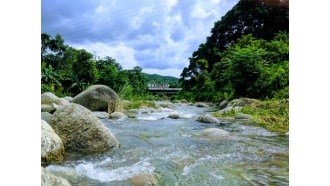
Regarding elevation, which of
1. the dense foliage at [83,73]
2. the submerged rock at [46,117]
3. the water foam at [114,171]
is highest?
the dense foliage at [83,73]

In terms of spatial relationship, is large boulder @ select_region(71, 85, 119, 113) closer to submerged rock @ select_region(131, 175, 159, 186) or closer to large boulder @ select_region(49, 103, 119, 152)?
large boulder @ select_region(49, 103, 119, 152)

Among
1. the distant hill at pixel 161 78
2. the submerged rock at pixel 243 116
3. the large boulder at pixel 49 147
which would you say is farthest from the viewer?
the submerged rock at pixel 243 116

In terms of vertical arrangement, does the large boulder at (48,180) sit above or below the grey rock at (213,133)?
above

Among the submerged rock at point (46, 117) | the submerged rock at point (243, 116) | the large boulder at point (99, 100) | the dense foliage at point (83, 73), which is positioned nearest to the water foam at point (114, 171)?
the submerged rock at point (46, 117)

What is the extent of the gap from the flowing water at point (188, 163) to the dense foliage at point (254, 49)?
0.98 meters

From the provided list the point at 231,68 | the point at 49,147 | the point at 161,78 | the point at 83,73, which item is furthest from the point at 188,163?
the point at 83,73

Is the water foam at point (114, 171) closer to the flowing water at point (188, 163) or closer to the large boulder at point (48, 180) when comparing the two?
the flowing water at point (188, 163)

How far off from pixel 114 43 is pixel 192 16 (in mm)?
577

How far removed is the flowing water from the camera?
1.70 m

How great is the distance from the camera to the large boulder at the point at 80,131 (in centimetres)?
243

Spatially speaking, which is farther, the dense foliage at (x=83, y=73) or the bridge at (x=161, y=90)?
the bridge at (x=161, y=90)

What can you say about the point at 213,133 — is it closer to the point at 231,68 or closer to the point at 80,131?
the point at 80,131
